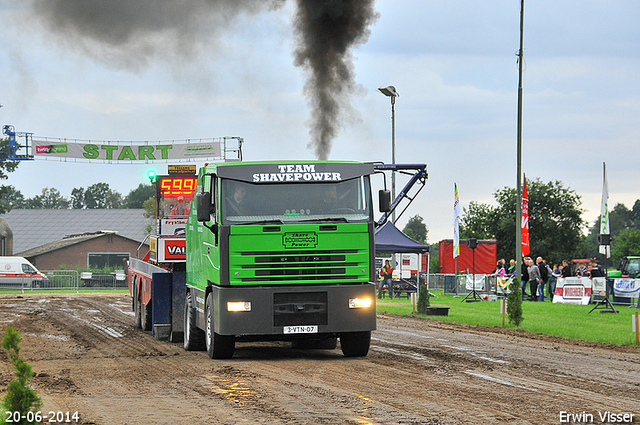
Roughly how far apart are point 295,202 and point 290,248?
793 millimetres

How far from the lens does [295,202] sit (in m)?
12.8

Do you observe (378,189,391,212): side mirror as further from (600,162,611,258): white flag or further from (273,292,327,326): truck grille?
(600,162,611,258): white flag

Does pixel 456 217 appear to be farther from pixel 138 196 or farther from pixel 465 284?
pixel 138 196

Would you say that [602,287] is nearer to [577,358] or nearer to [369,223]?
[577,358]

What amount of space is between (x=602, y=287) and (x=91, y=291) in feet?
107

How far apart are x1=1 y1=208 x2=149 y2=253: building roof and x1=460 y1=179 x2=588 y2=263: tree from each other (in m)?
41.1

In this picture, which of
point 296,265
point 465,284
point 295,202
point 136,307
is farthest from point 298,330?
point 465,284

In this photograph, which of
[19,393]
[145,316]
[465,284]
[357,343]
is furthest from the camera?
[465,284]

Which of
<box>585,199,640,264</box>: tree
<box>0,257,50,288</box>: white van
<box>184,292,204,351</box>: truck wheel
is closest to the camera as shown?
<box>184,292,204,351</box>: truck wheel

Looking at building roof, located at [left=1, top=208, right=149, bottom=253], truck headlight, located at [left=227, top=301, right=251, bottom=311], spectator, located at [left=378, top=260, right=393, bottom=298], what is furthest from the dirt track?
building roof, located at [left=1, top=208, right=149, bottom=253]

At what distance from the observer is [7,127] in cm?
4053

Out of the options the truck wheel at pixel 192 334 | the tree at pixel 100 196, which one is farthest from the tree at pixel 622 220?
the truck wheel at pixel 192 334

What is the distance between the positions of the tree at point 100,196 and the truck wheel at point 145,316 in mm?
145482

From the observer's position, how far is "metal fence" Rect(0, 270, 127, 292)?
48688 mm
